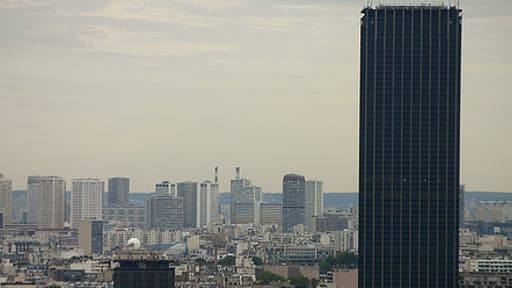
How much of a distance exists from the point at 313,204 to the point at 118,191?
7768 mm

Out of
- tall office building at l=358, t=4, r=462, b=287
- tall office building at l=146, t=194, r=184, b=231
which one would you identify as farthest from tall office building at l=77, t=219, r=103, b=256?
tall office building at l=358, t=4, r=462, b=287

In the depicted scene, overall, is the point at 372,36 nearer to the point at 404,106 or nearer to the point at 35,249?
the point at 404,106

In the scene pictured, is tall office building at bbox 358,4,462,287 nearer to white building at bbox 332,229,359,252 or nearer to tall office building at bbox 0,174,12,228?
white building at bbox 332,229,359,252

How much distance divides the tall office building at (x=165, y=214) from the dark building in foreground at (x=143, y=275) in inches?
713

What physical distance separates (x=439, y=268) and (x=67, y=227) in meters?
26.5

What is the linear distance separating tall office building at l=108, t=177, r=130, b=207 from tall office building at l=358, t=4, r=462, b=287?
1450 centimetres

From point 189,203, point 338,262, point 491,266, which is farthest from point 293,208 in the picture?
point 491,266

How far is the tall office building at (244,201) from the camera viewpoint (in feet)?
164

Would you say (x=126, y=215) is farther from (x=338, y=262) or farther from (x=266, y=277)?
(x=338, y=262)

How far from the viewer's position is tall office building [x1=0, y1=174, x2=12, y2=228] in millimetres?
46737

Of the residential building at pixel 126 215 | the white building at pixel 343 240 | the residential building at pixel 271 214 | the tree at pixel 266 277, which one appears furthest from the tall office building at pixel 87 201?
the white building at pixel 343 240

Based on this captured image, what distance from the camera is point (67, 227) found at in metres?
55.5

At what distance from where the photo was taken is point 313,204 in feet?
183

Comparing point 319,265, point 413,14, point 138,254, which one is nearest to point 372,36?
point 413,14
